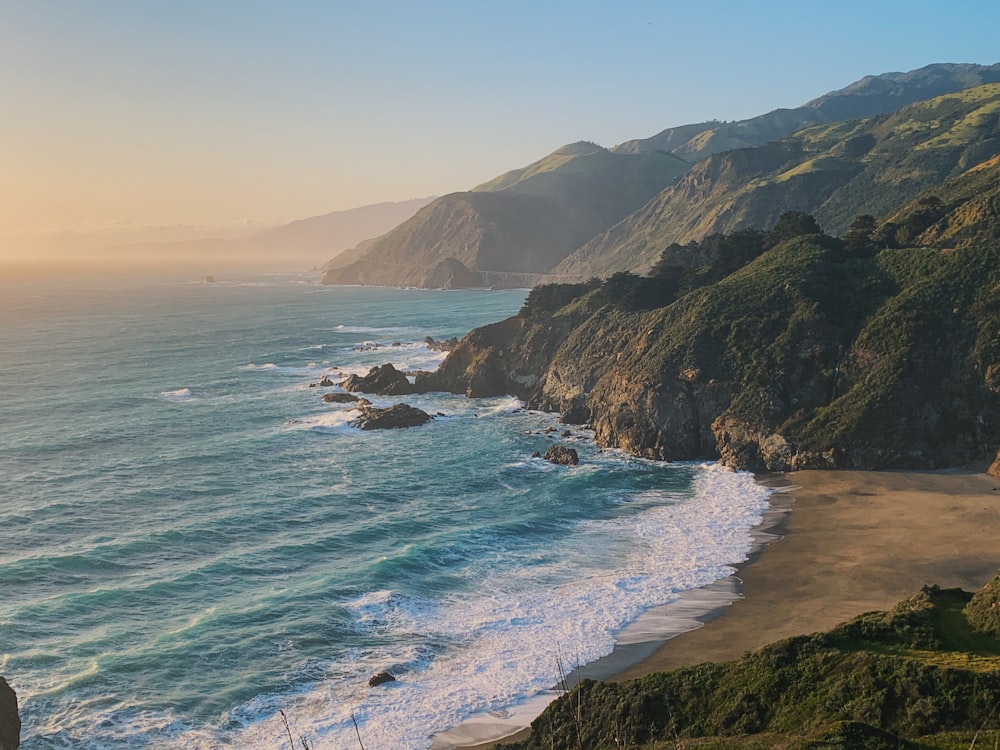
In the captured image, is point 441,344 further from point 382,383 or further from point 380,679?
point 380,679

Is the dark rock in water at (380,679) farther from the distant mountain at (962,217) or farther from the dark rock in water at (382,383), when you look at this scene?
the dark rock in water at (382,383)

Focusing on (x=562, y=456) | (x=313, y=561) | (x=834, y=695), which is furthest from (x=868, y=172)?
(x=834, y=695)

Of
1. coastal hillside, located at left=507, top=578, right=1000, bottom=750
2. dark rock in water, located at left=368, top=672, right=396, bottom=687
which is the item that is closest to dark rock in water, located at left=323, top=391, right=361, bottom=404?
dark rock in water, located at left=368, top=672, right=396, bottom=687

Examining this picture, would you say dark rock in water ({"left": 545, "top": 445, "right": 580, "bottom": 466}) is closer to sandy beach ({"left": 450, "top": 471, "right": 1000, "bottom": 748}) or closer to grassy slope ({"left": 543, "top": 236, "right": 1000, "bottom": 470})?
grassy slope ({"left": 543, "top": 236, "right": 1000, "bottom": 470})

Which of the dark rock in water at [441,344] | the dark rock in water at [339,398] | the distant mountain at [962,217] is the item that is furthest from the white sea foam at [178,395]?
the distant mountain at [962,217]

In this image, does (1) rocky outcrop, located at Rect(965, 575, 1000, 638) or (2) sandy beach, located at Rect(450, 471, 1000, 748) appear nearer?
(1) rocky outcrop, located at Rect(965, 575, 1000, 638)
